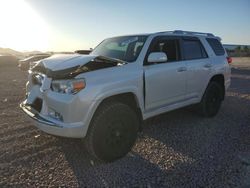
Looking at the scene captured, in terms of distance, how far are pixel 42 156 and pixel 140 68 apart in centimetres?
205

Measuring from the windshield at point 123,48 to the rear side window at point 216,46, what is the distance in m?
2.30

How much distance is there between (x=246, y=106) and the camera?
7762 mm

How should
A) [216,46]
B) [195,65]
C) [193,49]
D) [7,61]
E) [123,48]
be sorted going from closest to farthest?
[123,48]
[195,65]
[193,49]
[216,46]
[7,61]

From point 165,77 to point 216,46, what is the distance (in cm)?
259

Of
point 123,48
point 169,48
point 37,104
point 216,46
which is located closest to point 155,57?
point 123,48

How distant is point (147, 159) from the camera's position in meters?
4.06

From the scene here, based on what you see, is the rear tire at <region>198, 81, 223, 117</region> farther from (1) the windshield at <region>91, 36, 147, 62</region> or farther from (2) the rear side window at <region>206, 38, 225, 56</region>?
(1) the windshield at <region>91, 36, 147, 62</region>

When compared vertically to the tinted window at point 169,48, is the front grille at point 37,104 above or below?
below

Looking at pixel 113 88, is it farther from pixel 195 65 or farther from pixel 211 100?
pixel 211 100

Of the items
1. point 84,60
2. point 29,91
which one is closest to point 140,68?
point 84,60

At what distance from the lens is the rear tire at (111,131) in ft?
11.9

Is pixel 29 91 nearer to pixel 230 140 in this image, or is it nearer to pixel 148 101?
pixel 148 101

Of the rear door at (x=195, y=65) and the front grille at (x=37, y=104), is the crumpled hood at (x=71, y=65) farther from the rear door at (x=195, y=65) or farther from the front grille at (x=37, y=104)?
the rear door at (x=195, y=65)

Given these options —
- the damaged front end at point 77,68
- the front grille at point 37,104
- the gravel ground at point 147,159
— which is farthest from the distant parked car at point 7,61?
the damaged front end at point 77,68
